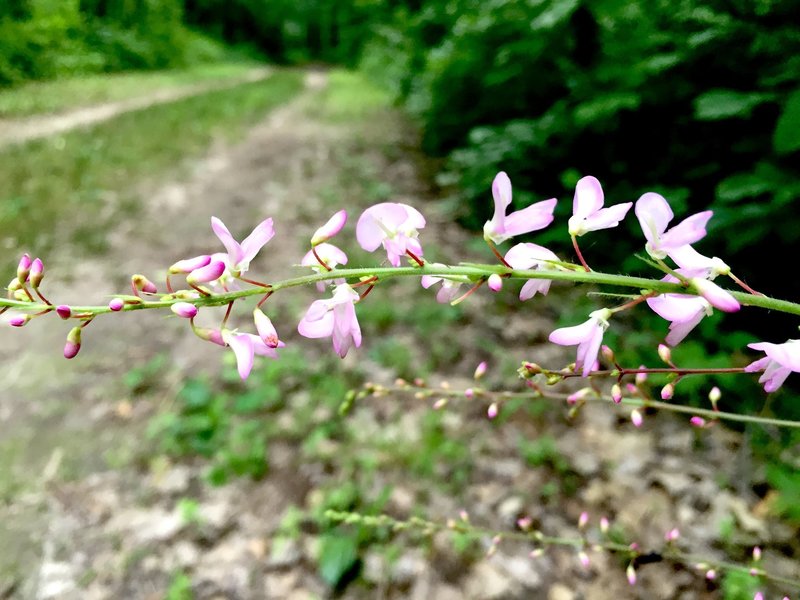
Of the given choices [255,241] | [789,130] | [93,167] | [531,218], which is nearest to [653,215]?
[531,218]

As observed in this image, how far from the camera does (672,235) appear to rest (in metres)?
0.53

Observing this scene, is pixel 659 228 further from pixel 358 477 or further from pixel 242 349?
pixel 358 477

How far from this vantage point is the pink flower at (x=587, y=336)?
56 cm

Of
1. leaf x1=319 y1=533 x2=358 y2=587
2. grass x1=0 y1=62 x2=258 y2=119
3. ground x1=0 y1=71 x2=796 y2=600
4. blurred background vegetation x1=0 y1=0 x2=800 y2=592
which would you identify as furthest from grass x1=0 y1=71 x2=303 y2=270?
leaf x1=319 y1=533 x2=358 y2=587

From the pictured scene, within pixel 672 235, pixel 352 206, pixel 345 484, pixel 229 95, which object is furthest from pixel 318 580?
pixel 229 95

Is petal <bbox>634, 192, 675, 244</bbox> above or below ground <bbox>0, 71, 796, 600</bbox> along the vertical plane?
above

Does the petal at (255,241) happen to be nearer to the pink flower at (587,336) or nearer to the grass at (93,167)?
the pink flower at (587,336)

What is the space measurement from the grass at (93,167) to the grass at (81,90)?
1.21m

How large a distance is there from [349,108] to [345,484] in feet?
29.8

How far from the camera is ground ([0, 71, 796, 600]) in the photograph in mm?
1946

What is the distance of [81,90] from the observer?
9828 mm

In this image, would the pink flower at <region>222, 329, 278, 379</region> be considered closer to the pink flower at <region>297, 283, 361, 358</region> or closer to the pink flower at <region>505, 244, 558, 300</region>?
the pink flower at <region>297, 283, 361, 358</region>

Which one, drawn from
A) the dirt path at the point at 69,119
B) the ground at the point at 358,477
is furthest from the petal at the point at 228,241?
the dirt path at the point at 69,119

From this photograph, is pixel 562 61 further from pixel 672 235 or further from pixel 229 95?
pixel 229 95
